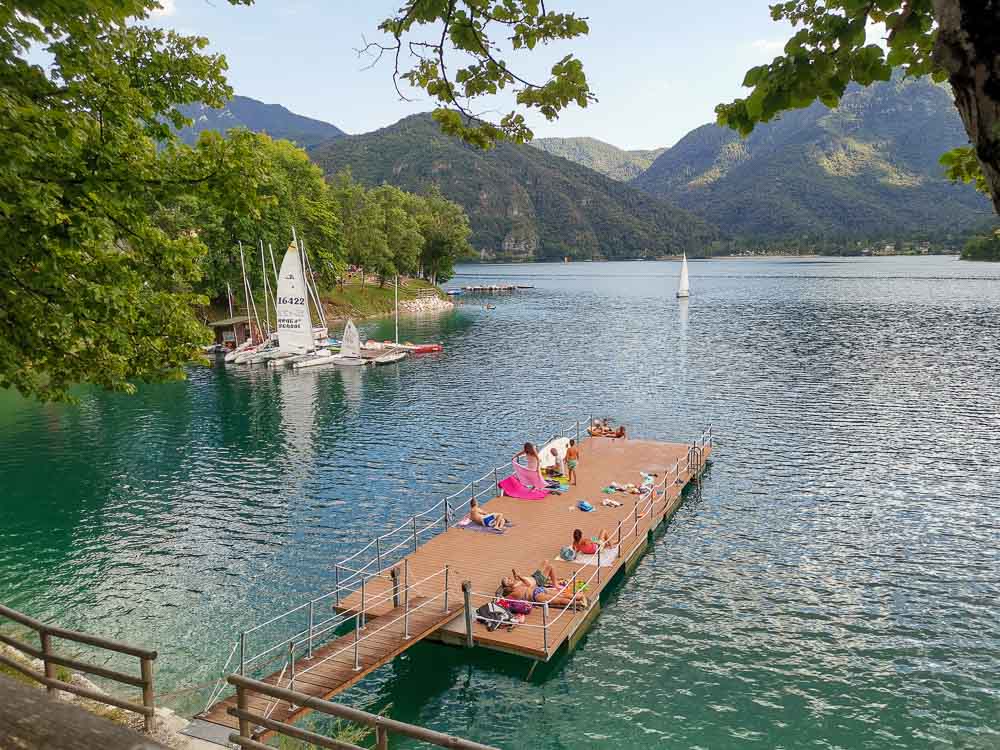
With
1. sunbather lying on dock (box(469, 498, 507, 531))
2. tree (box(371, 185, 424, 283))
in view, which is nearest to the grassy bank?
tree (box(371, 185, 424, 283))

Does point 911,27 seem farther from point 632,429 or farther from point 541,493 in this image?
point 632,429

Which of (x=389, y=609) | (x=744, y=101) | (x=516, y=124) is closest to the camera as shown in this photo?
(x=744, y=101)

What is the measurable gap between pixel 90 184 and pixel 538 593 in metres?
16.3

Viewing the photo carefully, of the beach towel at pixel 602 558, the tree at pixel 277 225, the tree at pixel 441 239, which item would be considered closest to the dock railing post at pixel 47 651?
the beach towel at pixel 602 558

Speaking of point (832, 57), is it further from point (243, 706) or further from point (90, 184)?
point (243, 706)

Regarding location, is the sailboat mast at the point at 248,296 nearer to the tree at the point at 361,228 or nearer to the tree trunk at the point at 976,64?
the tree at the point at 361,228

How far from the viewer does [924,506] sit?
3103 cm

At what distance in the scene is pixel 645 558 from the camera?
26688 mm

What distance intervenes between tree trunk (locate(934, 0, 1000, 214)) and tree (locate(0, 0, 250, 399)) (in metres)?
11.2

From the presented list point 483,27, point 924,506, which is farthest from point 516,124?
point 924,506

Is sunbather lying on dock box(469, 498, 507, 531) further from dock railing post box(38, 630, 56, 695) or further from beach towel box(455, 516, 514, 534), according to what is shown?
dock railing post box(38, 630, 56, 695)

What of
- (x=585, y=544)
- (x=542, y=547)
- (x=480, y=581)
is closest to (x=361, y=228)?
(x=542, y=547)

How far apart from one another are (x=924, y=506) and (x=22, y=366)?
115 feet

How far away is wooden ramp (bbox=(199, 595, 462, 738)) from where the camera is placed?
15.2m
